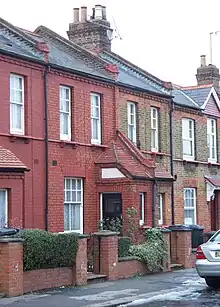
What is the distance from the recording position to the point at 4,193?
19438mm

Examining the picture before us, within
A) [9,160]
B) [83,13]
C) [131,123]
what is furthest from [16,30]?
[83,13]

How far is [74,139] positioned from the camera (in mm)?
23000

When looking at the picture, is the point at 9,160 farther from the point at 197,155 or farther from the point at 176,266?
the point at 197,155

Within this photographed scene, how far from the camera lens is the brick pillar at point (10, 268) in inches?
590

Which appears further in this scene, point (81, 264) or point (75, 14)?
point (75, 14)

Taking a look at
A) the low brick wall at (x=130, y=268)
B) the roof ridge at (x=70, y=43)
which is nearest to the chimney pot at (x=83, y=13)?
the roof ridge at (x=70, y=43)

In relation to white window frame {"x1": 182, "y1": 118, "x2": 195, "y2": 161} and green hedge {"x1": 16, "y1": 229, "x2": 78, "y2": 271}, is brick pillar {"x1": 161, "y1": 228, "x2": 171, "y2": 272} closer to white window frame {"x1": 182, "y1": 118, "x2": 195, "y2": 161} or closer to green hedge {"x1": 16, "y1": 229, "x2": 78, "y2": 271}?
green hedge {"x1": 16, "y1": 229, "x2": 78, "y2": 271}

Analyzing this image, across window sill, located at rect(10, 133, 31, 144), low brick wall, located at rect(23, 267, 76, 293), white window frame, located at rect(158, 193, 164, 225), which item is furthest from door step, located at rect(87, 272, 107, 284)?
white window frame, located at rect(158, 193, 164, 225)

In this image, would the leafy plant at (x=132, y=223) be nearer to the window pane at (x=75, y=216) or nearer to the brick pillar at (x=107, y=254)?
the window pane at (x=75, y=216)

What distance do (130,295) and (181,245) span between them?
6.95 m

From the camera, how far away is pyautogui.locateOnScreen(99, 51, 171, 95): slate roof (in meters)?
27.6

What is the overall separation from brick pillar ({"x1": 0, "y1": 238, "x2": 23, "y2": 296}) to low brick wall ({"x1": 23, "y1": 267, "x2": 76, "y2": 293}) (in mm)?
466

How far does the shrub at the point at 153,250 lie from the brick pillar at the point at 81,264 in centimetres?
314

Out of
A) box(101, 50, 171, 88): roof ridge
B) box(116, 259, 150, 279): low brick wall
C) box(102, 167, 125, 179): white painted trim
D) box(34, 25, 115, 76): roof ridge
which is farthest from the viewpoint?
box(101, 50, 171, 88): roof ridge
